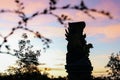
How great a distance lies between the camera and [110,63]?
6238 centimetres

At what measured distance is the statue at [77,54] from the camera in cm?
2352

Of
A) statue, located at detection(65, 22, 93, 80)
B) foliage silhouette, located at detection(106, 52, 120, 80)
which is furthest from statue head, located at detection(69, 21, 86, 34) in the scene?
foliage silhouette, located at detection(106, 52, 120, 80)

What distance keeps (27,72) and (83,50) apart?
115 feet

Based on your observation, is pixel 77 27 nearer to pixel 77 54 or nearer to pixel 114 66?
pixel 77 54

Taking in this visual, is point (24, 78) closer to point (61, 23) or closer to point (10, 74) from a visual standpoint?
point (10, 74)

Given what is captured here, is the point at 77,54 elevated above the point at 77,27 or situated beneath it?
situated beneath

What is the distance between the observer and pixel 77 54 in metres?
26.3

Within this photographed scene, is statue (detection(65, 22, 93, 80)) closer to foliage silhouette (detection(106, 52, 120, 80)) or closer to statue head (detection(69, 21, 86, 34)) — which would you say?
statue head (detection(69, 21, 86, 34))

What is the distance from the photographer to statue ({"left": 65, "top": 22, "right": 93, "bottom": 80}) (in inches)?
926

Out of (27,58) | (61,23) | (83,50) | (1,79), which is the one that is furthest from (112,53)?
(61,23)

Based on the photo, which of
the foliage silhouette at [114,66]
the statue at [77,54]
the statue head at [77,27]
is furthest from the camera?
the foliage silhouette at [114,66]

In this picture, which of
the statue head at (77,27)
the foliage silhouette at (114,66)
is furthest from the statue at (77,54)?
the foliage silhouette at (114,66)

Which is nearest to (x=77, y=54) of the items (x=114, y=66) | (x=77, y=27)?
(x=77, y=27)

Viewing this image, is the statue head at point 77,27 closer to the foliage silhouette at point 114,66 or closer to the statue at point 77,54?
the statue at point 77,54
